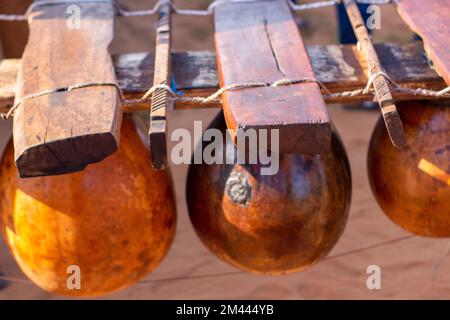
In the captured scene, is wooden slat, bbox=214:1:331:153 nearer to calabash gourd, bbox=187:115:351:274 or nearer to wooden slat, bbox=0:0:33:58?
calabash gourd, bbox=187:115:351:274

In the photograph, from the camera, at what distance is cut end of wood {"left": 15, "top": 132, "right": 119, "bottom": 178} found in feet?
5.99

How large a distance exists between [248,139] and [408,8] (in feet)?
3.04

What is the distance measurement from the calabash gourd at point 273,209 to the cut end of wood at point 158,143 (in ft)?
1.58

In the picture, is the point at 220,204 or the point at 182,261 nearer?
the point at 220,204

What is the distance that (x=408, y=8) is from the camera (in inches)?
94.5

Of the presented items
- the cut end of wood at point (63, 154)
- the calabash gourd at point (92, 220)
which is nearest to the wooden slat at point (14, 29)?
the calabash gourd at point (92, 220)

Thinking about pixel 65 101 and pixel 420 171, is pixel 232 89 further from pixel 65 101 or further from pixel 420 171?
pixel 420 171

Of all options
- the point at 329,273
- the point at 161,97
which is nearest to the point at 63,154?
the point at 161,97

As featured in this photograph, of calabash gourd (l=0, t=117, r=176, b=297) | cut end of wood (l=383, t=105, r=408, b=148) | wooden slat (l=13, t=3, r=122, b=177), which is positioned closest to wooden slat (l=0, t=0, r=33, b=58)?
wooden slat (l=13, t=3, r=122, b=177)

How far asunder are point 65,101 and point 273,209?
748mm

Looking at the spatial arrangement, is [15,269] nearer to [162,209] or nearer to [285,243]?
[162,209]

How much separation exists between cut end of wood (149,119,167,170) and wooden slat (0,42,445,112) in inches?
12.5

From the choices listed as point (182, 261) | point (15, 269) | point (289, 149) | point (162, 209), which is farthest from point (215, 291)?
point (289, 149)

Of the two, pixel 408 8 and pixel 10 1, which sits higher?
pixel 10 1
